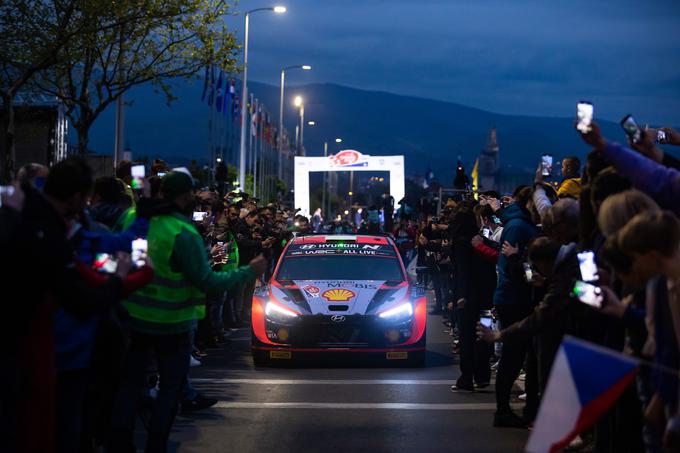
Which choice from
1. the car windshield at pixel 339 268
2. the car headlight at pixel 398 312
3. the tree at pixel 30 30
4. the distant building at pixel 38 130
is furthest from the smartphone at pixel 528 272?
the distant building at pixel 38 130

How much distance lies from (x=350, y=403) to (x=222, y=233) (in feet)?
19.4

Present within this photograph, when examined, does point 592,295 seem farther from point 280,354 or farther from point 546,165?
point 280,354

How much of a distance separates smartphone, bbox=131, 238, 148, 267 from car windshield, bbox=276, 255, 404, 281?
28.0ft

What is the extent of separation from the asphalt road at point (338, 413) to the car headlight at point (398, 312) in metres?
0.60

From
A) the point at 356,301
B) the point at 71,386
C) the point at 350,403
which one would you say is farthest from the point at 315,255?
the point at 71,386

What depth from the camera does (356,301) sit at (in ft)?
47.1

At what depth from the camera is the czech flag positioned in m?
4.68

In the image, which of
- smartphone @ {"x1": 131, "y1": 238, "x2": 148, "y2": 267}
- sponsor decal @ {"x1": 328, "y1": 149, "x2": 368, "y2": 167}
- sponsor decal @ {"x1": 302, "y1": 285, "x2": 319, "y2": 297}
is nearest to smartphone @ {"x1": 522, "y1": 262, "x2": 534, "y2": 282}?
smartphone @ {"x1": 131, "y1": 238, "x2": 148, "y2": 267}

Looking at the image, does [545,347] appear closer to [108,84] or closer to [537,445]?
[537,445]

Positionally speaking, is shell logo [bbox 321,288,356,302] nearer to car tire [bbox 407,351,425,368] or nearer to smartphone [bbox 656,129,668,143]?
car tire [bbox 407,351,425,368]

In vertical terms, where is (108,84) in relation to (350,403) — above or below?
above

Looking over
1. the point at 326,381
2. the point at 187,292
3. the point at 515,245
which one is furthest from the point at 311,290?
Result: the point at 187,292

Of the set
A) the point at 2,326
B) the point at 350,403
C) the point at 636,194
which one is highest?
the point at 636,194

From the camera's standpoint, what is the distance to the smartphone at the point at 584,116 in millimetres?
6246
